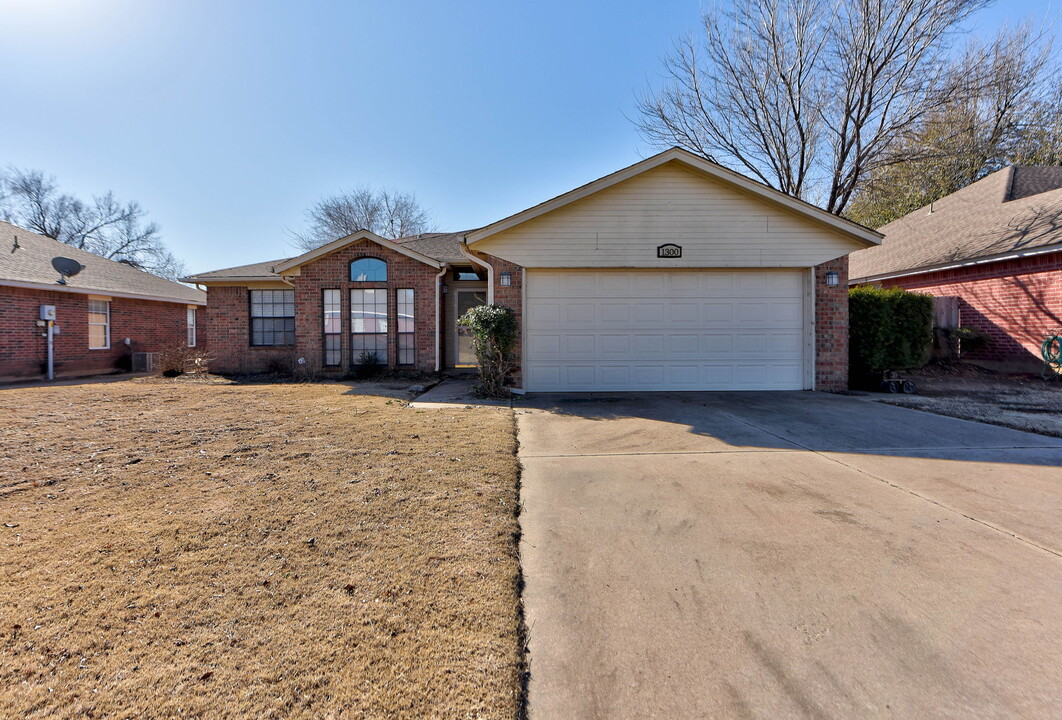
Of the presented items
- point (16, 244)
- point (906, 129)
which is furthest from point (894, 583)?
point (16, 244)

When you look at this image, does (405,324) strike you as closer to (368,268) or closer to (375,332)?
(375,332)

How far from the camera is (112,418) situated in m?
6.47

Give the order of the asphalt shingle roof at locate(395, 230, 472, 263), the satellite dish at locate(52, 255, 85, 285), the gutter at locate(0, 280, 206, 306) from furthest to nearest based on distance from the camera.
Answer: the satellite dish at locate(52, 255, 85, 285)
the asphalt shingle roof at locate(395, 230, 472, 263)
the gutter at locate(0, 280, 206, 306)

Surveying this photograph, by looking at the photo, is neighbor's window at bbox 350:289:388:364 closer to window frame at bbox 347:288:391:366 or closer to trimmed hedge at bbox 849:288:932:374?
window frame at bbox 347:288:391:366

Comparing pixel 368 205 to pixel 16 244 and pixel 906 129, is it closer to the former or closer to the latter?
pixel 16 244

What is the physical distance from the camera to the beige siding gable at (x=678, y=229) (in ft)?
28.4

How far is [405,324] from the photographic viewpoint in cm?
1195

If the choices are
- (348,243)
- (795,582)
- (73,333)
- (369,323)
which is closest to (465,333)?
(369,323)

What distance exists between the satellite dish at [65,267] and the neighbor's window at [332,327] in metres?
7.58

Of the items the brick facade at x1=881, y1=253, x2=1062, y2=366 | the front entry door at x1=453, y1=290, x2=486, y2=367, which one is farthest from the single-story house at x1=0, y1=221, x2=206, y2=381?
the brick facade at x1=881, y1=253, x2=1062, y2=366

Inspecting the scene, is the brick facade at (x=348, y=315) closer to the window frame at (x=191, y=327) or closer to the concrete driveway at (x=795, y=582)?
the concrete driveway at (x=795, y=582)

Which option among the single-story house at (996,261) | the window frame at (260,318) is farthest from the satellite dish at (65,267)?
the single-story house at (996,261)

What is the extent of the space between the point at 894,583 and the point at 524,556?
197 centimetres

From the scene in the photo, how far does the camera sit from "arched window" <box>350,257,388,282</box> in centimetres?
1179
